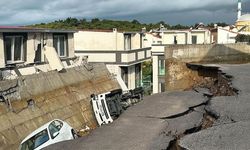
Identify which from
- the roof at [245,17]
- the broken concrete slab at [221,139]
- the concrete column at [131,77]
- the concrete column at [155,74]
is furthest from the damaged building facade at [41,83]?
the roof at [245,17]

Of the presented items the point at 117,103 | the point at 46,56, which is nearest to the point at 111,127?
the point at 117,103

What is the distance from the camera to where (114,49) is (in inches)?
1183

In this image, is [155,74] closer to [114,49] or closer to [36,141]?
[114,49]

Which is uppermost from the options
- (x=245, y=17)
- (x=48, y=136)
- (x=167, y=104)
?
(x=245, y=17)

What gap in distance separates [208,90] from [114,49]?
20526 mm

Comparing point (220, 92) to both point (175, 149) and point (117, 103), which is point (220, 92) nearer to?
point (175, 149)

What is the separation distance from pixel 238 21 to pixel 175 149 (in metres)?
55.8

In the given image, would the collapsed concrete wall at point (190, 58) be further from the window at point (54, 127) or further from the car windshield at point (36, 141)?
the car windshield at point (36, 141)

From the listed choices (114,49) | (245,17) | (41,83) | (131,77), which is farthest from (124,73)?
(245,17)

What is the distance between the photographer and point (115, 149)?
539cm

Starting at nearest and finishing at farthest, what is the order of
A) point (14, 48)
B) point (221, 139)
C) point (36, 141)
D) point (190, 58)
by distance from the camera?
point (221, 139) → point (36, 141) → point (190, 58) → point (14, 48)

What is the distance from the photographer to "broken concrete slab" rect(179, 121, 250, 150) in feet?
15.5

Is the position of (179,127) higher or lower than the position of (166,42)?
lower

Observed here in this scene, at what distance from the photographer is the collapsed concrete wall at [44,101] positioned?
13062 mm
